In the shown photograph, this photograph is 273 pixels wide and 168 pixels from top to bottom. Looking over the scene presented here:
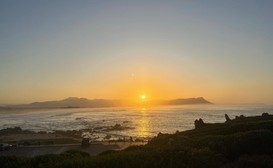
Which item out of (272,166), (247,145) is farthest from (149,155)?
(247,145)

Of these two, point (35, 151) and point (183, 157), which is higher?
point (183, 157)

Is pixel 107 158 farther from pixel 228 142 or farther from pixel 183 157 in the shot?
pixel 228 142

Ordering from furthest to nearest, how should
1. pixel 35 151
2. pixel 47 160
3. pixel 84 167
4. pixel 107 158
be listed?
pixel 35 151 < pixel 47 160 < pixel 107 158 < pixel 84 167

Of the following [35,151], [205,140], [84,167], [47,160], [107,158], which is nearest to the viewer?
[84,167]

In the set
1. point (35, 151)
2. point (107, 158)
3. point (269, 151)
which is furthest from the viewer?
point (35, 151)

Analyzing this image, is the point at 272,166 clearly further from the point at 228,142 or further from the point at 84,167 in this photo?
the point at 84,167

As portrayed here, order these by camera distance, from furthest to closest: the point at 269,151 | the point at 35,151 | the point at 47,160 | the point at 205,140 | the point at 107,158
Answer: the point at 35,151, the point at 205,140, the point at 269,151, the point at 47,160, the point at 107,158

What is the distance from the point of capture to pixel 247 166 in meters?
13.3

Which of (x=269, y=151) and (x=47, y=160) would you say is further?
(x=269, y=151)

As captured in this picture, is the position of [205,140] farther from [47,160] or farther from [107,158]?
[47,160]

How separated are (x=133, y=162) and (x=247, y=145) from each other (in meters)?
7.30

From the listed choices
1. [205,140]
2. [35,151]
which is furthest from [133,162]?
[35,151]

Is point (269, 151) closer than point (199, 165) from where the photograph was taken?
No

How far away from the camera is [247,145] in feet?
57.3
